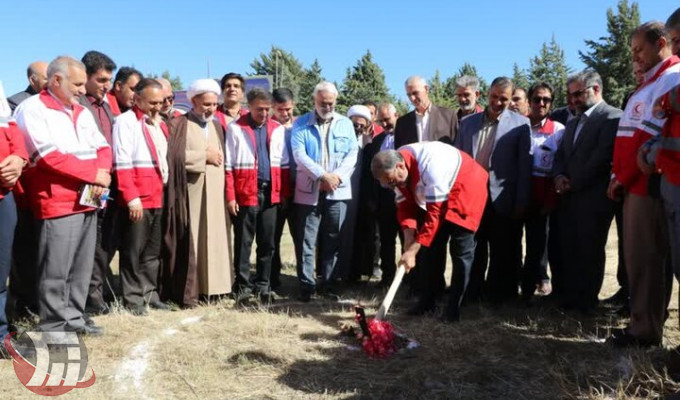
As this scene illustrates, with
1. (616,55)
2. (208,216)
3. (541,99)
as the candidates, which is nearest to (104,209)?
(208,216)

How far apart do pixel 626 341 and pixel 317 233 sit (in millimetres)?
3111

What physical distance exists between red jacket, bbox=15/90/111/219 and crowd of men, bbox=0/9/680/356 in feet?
0.04

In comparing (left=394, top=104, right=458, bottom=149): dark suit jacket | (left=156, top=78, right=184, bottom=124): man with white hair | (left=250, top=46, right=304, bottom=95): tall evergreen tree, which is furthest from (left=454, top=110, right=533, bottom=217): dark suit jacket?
(left=250, top=46, right=304, bottom=95): tall evergreen tree

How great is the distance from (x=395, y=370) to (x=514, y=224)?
2140 mm

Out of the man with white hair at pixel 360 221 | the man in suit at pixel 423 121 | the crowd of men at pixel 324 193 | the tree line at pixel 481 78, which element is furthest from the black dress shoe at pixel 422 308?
the tree line at pixel 481 78

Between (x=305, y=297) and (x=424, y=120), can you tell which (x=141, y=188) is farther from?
(x=424, y=120)

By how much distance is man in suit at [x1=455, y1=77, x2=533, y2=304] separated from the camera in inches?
202

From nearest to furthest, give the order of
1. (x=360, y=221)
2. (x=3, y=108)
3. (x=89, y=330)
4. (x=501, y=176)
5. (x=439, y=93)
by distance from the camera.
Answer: (x=3, y=108) < (x=89, y=330) < (x=501, y=176) < (x=360, y=221) < (x=439, y=93)

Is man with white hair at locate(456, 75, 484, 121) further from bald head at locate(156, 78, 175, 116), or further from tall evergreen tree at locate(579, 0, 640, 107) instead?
tall evergreen tree at locate(579, 0, 640, 107)

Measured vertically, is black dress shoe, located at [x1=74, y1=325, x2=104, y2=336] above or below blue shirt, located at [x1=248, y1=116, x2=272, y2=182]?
below

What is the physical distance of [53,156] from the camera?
396 cm

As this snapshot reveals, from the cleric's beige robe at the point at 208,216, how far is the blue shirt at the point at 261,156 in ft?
1.23

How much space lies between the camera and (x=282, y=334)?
4555 millimetres

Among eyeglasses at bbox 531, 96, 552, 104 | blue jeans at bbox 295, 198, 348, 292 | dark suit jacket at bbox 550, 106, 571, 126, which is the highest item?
eyeglasses at bbox 531, 96, 552, 104
